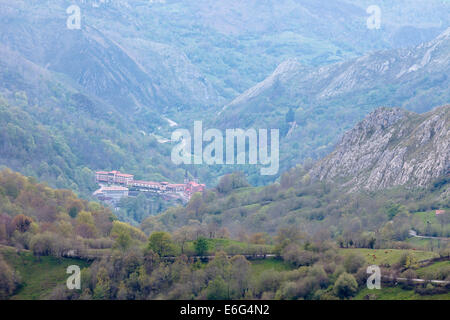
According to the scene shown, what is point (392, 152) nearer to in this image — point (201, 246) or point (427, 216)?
point (427, 216)

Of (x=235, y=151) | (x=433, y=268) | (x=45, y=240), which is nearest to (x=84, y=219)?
(x=45, y=240)

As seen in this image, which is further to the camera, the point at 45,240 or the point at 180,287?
the point at 45,240

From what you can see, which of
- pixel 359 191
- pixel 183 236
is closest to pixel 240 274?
pixel 183 236

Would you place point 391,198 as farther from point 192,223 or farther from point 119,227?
point 119,227

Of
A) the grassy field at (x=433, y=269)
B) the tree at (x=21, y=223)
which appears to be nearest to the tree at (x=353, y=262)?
the grassy field at (x=433, y=269)

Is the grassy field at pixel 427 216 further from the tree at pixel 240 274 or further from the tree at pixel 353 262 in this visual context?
the tree at pixel 240 274
